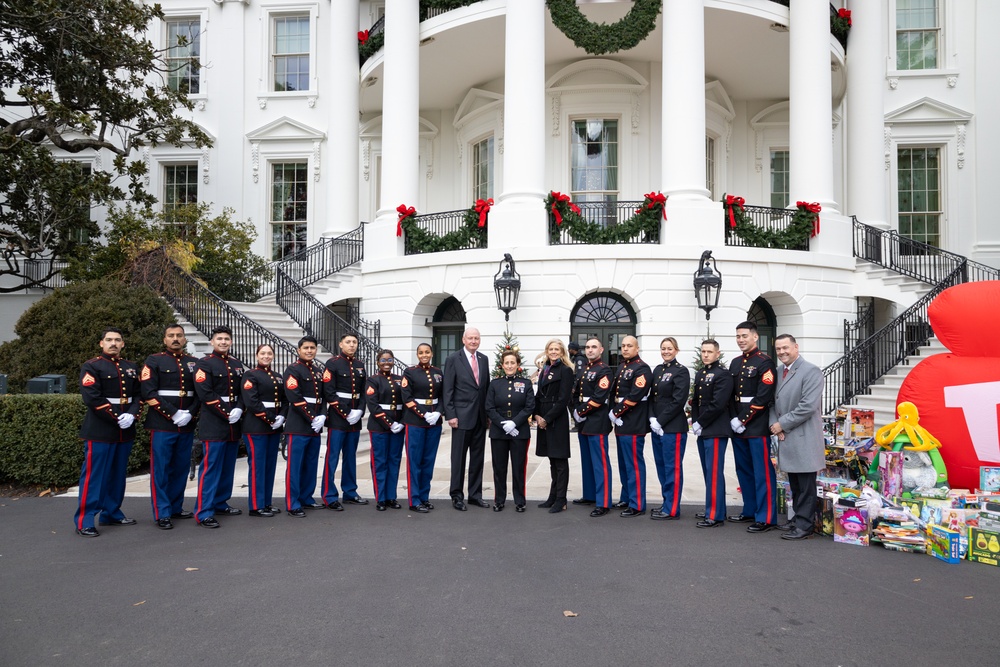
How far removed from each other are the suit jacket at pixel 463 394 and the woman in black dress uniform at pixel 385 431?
0.57m

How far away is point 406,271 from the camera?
1666cm

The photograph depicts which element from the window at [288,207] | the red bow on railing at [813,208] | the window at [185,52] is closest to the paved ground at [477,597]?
the red bow on railing at [813,208]

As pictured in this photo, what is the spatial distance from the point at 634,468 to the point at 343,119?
15.9 m

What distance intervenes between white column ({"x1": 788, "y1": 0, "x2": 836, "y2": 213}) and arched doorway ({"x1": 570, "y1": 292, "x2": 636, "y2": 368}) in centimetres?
515

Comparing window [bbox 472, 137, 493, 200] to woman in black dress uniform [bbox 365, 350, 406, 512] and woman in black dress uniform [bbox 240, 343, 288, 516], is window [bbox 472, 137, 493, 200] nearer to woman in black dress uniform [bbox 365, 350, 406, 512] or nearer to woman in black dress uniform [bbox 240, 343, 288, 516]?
woman in black dress uniform [bbox 365, 350, 406, 512]

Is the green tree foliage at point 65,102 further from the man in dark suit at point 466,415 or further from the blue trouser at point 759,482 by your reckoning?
the blue trouser at point 759,482

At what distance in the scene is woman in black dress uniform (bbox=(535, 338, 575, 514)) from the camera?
750 centimetres

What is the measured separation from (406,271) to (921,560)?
42.3ft

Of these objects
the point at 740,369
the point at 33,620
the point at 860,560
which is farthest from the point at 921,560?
the point at 33,620

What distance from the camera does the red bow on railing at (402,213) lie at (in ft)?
54.7

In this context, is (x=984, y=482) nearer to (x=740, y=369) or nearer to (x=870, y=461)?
(x=870, y=461)

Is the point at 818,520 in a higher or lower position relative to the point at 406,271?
lower

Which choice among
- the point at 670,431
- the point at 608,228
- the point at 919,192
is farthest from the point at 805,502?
the point at 919,192

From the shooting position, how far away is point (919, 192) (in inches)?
843
